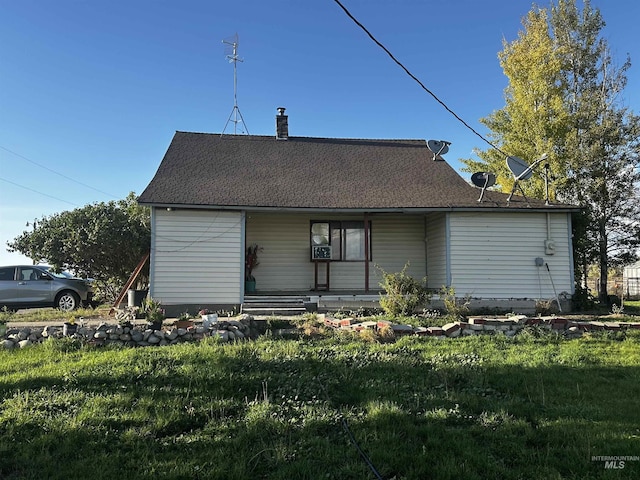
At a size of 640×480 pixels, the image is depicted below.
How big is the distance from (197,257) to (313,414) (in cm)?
815

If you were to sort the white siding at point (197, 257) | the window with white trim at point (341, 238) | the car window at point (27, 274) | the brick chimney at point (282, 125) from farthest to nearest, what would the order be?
1. the brick chimney at point (282, 125)
2. the window with white trim at point (341, 238)
3. the car window at point (27, 274)
4. the white siding at point (197, 257)

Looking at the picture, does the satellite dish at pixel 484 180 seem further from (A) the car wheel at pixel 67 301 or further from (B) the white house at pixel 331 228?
(A) the car wheel at pixel 67 301

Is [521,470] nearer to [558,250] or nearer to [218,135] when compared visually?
[558,250]

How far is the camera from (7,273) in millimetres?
12922

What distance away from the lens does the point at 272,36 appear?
1149 centimetres

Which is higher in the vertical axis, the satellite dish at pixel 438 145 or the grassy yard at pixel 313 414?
the satellite dish at pixel 438 145

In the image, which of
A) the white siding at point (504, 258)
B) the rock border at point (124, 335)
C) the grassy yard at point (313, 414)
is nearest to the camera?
Result: the grassy yard at point (313, 414)

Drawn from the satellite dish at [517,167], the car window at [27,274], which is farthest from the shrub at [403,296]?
the car window at [27,274]

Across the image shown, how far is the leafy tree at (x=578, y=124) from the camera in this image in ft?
51.7

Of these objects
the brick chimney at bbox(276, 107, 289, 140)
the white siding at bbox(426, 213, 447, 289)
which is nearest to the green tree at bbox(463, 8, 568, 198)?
the white siding at bbox(426, 213, 447, 289)

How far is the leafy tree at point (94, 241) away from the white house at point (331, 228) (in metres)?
3.51

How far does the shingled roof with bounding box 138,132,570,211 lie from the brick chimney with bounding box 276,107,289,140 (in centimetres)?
34

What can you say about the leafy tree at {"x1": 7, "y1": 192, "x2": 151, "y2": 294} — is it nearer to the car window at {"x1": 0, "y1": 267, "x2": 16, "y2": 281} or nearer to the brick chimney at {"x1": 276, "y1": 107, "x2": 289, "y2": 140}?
the car window at {"x1": 0, "y1": 267, "x2": 16, "y2": 281}

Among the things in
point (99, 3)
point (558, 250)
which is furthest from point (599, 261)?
point (99, 3)
